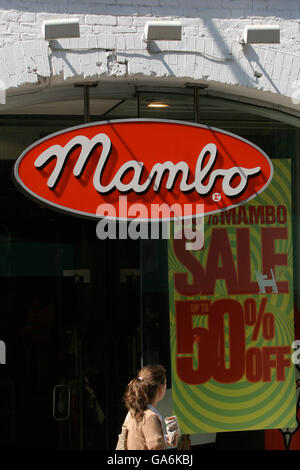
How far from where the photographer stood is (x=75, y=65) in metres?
5.30

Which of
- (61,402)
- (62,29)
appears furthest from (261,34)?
(61,402)

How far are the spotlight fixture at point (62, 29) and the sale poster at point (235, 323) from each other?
1808 mm

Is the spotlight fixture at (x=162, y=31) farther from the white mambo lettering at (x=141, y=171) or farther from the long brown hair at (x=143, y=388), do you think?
the long brown hair at (x=143, y=388)

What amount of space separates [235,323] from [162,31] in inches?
93.3

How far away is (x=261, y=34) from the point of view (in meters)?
5.54

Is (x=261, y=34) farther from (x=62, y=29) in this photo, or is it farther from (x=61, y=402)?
(x=61, y=402)

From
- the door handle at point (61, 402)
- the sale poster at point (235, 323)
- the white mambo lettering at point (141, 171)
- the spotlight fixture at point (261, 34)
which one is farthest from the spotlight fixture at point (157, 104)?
the door handle at point (61, 402)

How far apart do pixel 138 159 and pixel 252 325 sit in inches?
64.8

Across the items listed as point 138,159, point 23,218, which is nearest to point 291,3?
point 138,159

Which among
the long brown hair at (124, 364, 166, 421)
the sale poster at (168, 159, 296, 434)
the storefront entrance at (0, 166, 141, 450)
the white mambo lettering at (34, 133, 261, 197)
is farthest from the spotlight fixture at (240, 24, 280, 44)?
the long brown hair at (124, 364, 166, 421)

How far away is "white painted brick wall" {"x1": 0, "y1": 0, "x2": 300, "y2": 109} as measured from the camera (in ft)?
17.2

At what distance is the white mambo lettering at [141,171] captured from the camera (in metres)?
5.38
